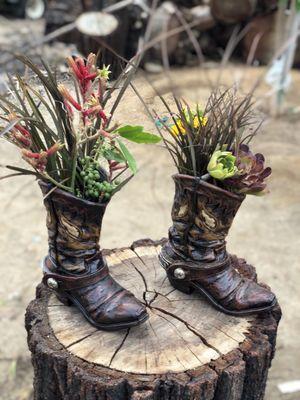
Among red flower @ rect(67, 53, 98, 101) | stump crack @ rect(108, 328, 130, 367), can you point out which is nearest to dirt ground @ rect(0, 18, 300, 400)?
red flower @ rect(67, 53, 98, 101)

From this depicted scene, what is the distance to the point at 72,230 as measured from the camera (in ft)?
5.10

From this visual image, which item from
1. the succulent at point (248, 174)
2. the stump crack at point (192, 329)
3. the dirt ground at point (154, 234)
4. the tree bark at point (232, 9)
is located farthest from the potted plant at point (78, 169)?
the tree bark at point (232, 9)

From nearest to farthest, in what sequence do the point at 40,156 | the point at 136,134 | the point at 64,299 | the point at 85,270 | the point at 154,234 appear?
the point at 40,156, the point at 136,134, the point at 85,270, the point at 64,299, the point at 154,234

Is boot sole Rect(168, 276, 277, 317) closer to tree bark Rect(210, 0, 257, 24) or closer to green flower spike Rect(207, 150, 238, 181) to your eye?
green flower spike Rect(207, 150, 238, 181)

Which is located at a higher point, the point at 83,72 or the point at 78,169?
the point at 83,72

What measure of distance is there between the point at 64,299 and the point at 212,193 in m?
0.56

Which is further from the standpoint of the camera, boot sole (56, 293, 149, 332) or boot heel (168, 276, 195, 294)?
boot heel (168, 276, 195, 294)

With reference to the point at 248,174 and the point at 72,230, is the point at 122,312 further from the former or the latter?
the point at 248,174

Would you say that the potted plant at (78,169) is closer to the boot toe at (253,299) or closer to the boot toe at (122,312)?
the boot toe at (122,312)

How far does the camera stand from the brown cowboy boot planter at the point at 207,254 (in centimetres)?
163

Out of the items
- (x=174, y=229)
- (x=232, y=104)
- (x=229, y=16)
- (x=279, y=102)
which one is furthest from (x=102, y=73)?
(x=229, y=16)

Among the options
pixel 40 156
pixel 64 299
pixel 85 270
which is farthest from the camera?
pixel 64 299

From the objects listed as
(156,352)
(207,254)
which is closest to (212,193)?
(207,254)

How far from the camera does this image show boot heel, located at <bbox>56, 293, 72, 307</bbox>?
170 cm
